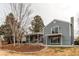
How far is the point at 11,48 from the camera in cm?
502

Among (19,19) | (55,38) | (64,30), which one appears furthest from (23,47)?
(64,30)

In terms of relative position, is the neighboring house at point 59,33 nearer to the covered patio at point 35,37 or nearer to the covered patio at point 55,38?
the covered patio at point 55,38

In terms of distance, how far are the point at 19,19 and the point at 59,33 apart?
1.08 meters

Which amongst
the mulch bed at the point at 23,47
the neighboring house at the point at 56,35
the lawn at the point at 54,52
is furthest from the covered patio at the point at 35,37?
the lawn at the point at 54,52

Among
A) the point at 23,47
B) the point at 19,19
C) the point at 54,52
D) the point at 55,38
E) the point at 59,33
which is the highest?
the point at 19,19

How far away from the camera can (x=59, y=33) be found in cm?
492

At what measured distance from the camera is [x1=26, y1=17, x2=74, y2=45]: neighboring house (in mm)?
4855

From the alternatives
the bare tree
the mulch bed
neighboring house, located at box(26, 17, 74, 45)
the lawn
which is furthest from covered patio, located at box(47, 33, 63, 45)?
the bare tree

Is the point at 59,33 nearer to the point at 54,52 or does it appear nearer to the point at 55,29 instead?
the point at 55,29

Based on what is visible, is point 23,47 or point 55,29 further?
point 23,47

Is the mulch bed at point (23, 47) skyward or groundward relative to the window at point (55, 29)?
groundward

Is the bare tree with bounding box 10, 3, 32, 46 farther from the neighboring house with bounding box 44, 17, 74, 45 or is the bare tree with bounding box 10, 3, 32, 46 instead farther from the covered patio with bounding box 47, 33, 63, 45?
the covered patio with bounding box 47, 33, 63, 45

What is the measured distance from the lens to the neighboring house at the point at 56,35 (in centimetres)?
486

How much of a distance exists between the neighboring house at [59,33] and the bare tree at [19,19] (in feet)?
1.88
